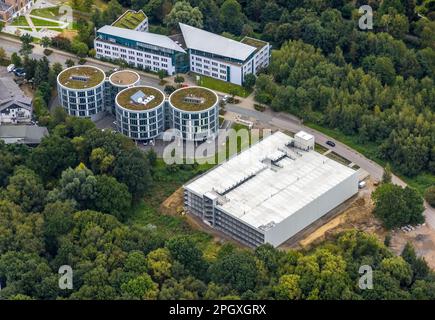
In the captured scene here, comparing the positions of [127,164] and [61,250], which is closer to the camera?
[61,250]

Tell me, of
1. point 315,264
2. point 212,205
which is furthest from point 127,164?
point 315,264

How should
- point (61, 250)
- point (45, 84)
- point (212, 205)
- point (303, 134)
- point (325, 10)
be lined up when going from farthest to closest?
point (325, 10)
point (45, 84)
point (303, 134)
point (212, 205)
point (61, 250)

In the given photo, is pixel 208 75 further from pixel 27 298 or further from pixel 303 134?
pixel 27 298

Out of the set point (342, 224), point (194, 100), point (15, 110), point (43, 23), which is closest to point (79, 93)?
point (15, 110)

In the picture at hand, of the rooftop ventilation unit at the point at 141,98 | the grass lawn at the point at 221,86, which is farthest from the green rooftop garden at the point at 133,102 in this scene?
the grass lawn at the point at 221,86

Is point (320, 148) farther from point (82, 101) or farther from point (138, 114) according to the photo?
point (82, 101)

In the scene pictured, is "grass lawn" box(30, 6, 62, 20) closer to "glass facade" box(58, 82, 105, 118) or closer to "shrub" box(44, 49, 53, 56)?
"shrub" box(44, 49, 53, 56)

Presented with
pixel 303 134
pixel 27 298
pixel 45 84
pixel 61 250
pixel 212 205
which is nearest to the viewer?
pixel 27 298

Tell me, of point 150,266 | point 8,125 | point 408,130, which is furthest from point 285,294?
point 8,125
